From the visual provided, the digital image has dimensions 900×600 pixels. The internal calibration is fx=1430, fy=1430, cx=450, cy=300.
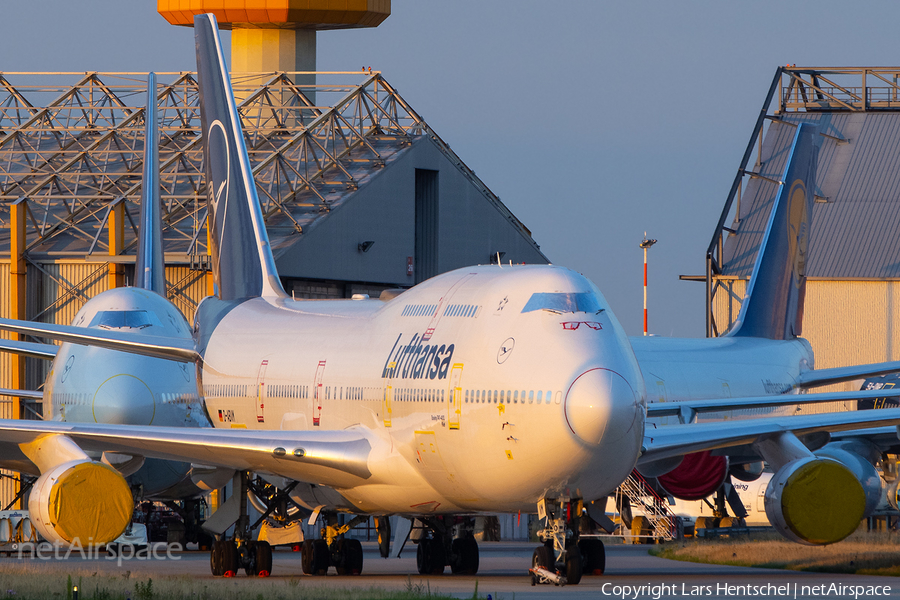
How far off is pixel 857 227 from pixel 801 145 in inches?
498

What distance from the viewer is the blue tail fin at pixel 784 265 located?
46375mm

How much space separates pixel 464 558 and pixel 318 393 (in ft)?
13.7

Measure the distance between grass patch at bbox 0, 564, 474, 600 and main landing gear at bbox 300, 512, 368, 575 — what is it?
7.34 feet

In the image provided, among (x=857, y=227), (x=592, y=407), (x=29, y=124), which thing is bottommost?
(x=592, y=407)

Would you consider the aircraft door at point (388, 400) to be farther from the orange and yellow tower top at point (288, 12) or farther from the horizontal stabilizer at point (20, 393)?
the orange and yellow tower top at point (288, 12)

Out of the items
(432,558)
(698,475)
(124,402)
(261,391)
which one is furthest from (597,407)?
(698,475)

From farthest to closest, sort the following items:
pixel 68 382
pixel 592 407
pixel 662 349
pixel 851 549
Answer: pixel 662 349 → pixel 68 382 → pixel 851 549 → pixel 592 407

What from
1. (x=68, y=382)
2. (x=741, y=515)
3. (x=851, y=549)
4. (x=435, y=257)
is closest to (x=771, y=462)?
(x=851, y=549)

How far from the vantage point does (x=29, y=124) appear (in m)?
58.2

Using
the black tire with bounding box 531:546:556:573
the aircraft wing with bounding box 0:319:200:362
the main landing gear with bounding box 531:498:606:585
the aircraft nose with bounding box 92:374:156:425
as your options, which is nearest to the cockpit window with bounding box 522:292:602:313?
the main landing gear with bounding box 531:498:606:585

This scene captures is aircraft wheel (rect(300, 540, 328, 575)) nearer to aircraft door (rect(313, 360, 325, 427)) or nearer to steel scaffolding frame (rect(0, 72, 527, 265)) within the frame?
aircraft door (rect(313, 360, 325, 427))

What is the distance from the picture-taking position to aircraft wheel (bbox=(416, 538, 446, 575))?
27.1 m

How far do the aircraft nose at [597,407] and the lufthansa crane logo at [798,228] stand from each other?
2806 centimetres

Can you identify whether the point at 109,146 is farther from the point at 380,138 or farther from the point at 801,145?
the point at 801,145
